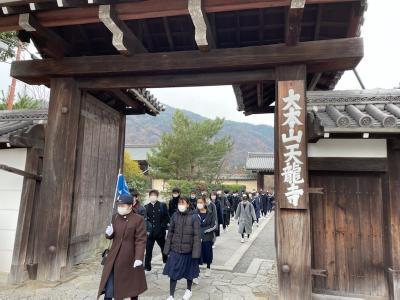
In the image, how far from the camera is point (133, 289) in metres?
4.47

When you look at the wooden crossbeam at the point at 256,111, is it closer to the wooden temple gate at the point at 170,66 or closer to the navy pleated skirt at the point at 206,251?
the wooden temple gate at the point at 170,66

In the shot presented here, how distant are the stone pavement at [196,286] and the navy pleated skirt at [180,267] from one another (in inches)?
21.8

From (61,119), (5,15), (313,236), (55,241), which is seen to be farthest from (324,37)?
(55,241)

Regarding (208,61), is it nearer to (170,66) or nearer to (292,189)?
(170,66)

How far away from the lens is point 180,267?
543 cm

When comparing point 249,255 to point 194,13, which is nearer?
point 194,13

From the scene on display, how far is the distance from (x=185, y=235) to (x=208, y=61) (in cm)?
331

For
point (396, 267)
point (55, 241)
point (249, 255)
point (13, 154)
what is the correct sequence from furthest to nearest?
1. point (249, 255)
2. point (13, 154)
3. point (55, 241)
4. point (396, 267)

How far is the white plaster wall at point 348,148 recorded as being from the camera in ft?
18.8

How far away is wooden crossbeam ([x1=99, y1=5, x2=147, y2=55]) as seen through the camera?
17.0 feet

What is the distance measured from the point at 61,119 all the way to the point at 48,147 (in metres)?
0.65

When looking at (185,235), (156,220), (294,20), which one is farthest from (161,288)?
(294,20)

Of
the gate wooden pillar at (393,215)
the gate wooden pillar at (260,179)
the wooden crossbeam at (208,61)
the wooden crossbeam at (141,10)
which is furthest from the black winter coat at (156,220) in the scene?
the gate wooden pillar at (260,179)

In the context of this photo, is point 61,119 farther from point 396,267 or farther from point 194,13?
point 396,267
